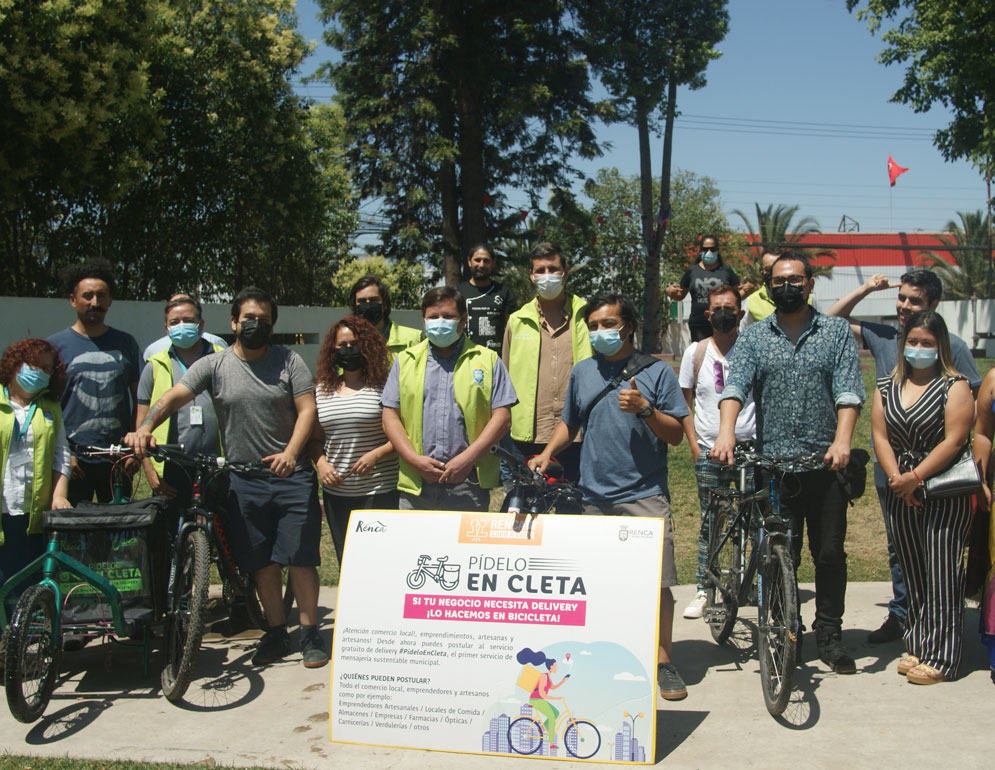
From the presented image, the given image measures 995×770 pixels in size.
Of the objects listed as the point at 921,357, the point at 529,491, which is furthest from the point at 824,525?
the point at 529,491

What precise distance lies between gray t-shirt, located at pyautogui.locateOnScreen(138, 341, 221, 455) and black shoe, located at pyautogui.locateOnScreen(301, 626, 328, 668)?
1.27m

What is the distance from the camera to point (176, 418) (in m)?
5.62

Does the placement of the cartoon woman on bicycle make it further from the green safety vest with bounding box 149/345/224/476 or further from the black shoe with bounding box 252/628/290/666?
the green safety vest with bounding box 149/345/224/476

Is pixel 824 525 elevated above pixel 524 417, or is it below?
below

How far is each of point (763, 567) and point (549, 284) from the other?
2.13m

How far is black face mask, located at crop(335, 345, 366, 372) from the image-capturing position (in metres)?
5.27

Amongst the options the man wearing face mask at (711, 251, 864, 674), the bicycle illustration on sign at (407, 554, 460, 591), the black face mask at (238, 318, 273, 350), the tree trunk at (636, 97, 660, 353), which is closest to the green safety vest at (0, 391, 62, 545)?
the black face mask at (238, 318, 273, 350)

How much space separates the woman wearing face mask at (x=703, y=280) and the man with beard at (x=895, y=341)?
386 centimetres

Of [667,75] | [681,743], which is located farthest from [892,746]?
[667,75]

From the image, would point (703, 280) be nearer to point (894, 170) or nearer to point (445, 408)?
point (445, 408)

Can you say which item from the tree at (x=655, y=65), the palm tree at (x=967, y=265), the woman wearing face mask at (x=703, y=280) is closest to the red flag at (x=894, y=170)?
the palm tree at (x=967, y=265)

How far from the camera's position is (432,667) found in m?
3.99

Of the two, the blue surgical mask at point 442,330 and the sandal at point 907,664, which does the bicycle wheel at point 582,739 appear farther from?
the blue surgical mask at point 442,330

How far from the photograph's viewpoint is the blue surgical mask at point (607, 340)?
457 centimetres
